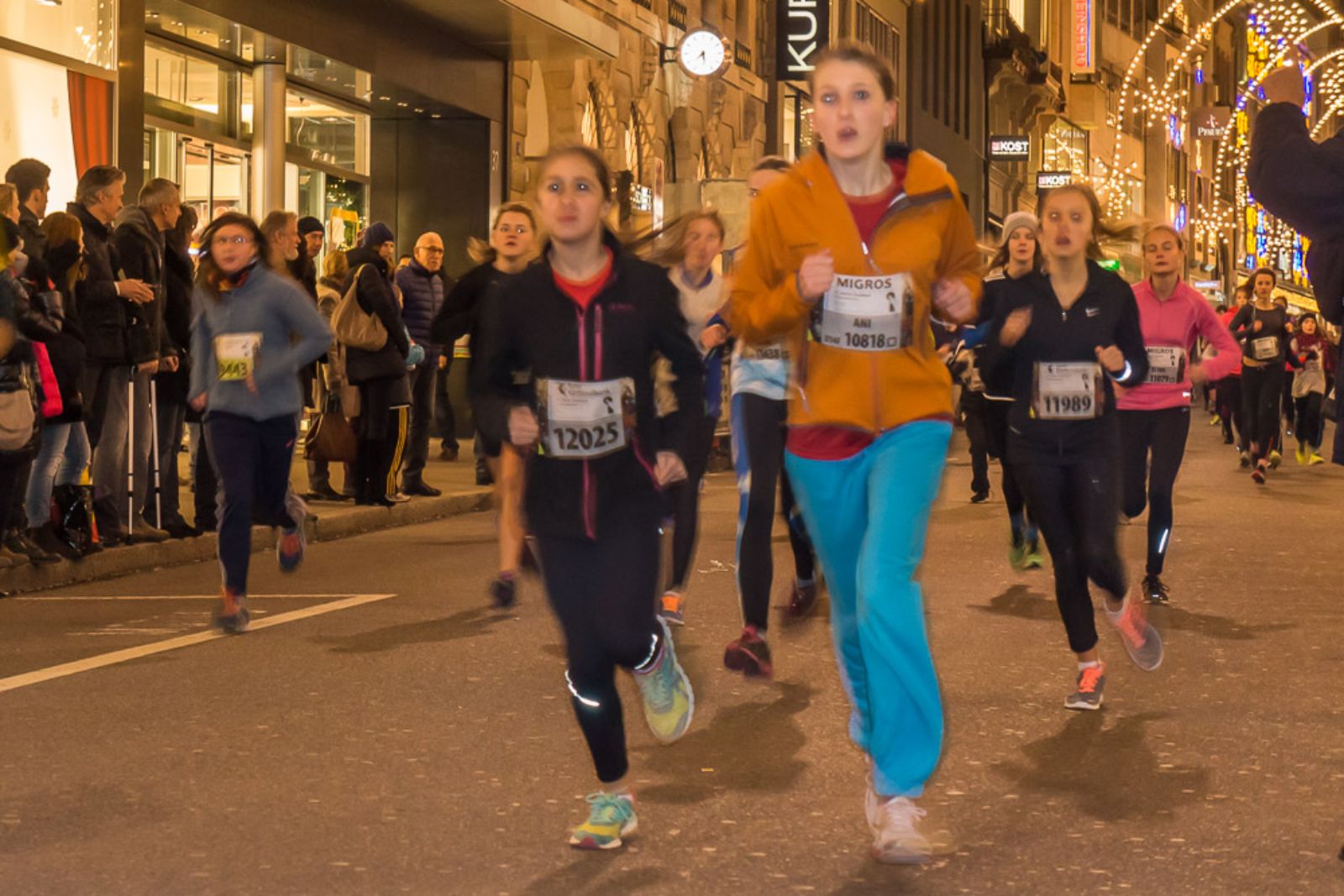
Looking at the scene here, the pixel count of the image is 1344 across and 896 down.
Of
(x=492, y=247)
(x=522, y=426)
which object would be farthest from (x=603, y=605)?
(x=492, y=247)

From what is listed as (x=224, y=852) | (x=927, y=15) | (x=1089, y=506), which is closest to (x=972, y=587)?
(x=1089, y=506)

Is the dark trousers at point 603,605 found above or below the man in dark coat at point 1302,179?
below

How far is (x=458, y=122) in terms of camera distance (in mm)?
26156

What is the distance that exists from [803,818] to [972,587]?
18.6ft

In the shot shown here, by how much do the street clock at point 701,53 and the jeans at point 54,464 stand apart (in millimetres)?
20867

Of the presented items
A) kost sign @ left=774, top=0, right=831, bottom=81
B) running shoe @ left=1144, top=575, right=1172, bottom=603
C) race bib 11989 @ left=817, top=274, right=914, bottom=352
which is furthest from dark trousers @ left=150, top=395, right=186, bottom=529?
kost sign @ left=774, top=0, right=831, bottom=81

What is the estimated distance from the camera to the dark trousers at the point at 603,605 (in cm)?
527

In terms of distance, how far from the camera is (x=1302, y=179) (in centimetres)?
498

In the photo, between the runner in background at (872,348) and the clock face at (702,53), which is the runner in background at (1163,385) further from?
the clock face at (702,53)

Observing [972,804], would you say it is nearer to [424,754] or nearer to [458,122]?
[424,754]

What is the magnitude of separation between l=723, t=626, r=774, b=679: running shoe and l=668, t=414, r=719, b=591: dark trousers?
0.73 m

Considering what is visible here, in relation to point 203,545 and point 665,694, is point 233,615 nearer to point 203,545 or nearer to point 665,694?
point 203,545

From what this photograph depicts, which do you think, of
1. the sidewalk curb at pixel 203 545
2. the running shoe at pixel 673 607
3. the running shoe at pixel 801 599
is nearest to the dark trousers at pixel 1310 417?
the sidewalk curb at pixel 203 545

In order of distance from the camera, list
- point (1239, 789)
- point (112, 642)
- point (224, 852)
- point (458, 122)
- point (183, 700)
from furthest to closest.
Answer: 1. point (458, 122)
2. point (112, 642)
3. point (183, 700)
4. point (1239, 789)
5. point (224, 852)
